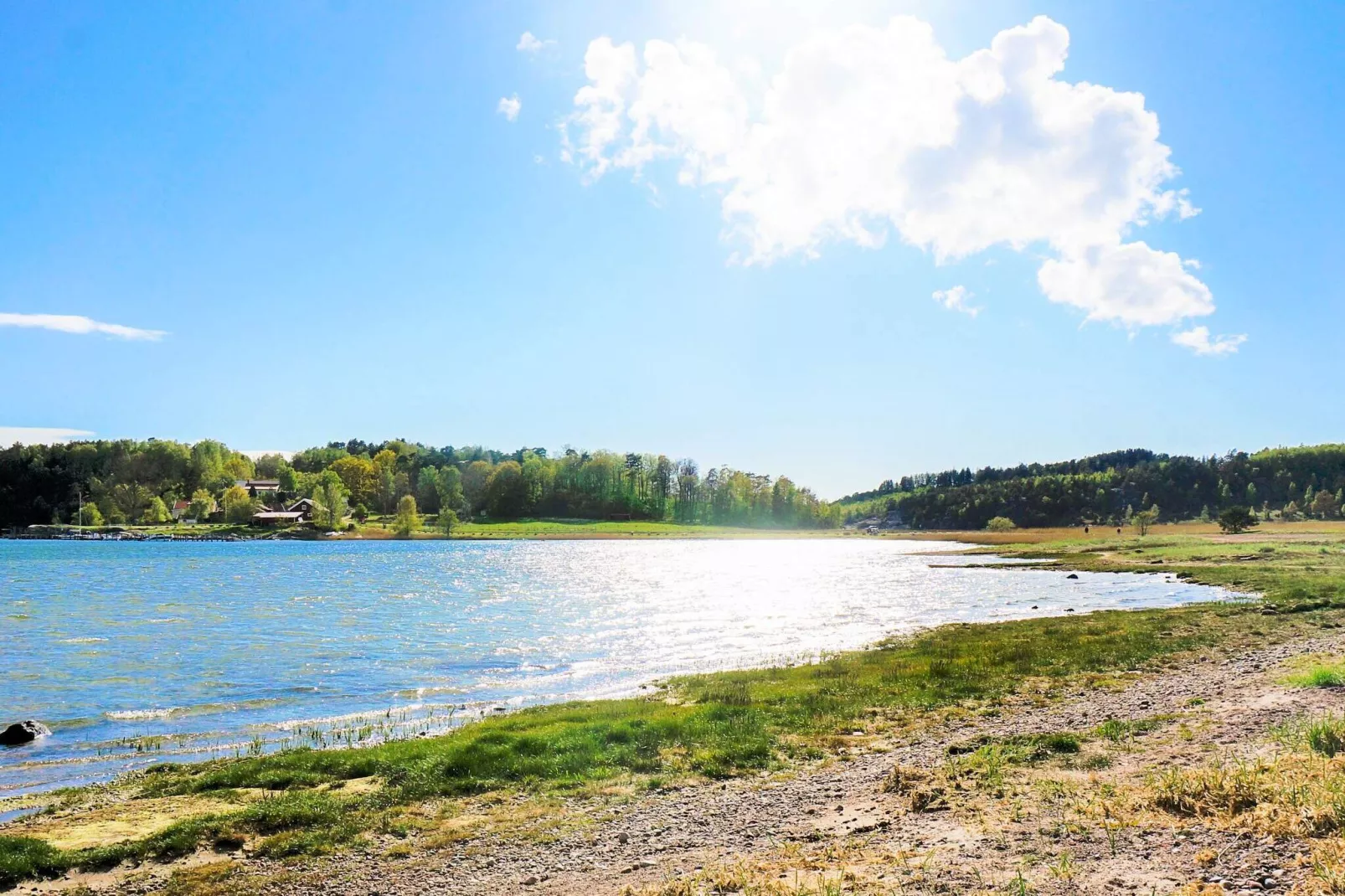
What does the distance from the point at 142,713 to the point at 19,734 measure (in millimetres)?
3589

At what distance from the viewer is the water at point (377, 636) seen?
23078mm

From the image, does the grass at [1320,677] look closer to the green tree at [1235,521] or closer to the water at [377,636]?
the water at [377,636]

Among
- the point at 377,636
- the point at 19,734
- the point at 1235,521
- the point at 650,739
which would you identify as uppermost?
the point at 1235,521

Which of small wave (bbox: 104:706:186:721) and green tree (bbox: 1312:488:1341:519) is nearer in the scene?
small wave (bbox: 104:706:186:721)

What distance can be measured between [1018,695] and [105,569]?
10719cm

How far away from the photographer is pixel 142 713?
2411 cm

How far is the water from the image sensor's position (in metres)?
23.1

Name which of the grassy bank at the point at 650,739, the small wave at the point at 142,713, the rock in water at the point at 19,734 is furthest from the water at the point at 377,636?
the grassy bank at the point at 650,739

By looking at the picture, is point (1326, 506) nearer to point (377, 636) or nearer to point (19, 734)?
point (377, 636)

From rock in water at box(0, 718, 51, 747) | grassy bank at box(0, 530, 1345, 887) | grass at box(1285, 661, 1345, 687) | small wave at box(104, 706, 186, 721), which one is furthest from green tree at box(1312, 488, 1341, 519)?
rock in water at box(0, 718, 51, 747)

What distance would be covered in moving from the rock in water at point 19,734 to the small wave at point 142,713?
240 centimetres

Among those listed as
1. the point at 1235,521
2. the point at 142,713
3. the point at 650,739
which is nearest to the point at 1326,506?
the point at 1235,521

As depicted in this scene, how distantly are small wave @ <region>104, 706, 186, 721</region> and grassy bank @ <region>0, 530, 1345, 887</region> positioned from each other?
7084mm

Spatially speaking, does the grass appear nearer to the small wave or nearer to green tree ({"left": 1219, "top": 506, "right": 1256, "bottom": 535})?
the small wave
